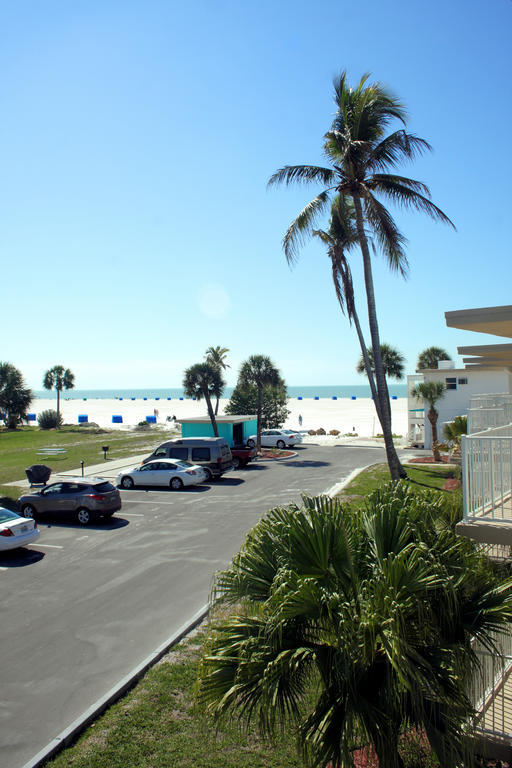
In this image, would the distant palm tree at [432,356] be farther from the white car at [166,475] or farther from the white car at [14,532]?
the white car at [14,532]

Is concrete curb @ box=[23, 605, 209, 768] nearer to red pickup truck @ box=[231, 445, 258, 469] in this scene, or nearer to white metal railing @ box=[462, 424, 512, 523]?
white metal railing @ box=[462, 424, 512, 523]

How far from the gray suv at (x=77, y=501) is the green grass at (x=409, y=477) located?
8640mm

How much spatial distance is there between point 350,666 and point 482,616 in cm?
146

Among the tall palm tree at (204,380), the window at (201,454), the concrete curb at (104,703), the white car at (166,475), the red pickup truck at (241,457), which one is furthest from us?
the tall palm tree at (204,380)

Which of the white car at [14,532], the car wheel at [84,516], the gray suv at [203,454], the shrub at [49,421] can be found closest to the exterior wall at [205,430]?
the gray suv at [203,454]

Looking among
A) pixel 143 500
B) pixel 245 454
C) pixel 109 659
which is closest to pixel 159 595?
pixel 109 659

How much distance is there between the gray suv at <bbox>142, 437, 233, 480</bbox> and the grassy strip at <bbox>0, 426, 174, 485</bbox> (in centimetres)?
776

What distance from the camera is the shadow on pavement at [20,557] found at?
503 inches

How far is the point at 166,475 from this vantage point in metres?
23.1

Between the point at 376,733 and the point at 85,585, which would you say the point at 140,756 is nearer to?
the point at 376,733

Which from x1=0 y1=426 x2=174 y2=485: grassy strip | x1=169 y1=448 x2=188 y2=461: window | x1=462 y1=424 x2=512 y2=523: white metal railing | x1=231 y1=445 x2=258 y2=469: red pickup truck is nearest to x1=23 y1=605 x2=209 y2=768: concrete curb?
x1=462 y1=424 x2=512 y2=523: white metal railing

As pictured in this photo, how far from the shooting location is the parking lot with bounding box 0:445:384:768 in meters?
6.91

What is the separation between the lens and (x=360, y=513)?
19.5 ft

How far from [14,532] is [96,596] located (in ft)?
12.7
